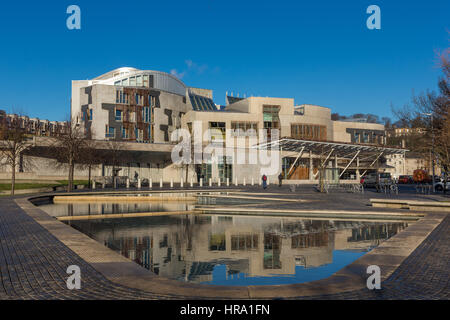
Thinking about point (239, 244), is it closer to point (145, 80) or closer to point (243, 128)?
point (243, 128)

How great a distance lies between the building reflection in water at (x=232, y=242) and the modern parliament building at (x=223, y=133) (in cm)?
→ 3215

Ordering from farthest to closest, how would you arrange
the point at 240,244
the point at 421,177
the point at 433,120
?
the point at 421,177, the point at 433,120, the point at 240,244

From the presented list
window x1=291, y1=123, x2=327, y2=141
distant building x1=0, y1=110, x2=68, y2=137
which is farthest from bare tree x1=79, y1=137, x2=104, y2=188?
window x1=291, y1=123, x2=327, y2=141

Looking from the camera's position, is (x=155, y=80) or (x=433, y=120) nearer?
(x=433, y=120)

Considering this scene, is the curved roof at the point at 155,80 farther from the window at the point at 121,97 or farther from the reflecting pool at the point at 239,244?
the reflecting pool at the point at 239,244

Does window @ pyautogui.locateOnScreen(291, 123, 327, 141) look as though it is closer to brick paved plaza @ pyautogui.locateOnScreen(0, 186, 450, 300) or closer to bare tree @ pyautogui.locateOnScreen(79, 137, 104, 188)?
bare tree @ pyautogui.locateOnScreen(79, 137, 104, 188)

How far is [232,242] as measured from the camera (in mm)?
10414

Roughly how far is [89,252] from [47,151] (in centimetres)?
4219

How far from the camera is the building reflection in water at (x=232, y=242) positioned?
7684mm

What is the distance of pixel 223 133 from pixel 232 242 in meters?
43.4

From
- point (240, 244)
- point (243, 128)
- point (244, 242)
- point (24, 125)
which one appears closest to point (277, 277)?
point (240, 244)

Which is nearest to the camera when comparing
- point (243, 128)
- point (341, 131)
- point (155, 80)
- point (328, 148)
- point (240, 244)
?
point (240, 244)

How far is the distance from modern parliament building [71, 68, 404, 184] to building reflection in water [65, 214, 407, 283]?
32.1 metres
